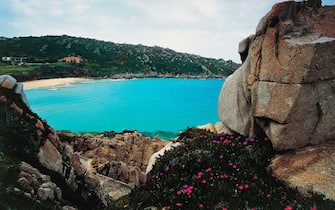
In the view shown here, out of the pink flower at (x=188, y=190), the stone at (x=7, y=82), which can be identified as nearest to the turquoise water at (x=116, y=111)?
the stone at (x=7, y=82)

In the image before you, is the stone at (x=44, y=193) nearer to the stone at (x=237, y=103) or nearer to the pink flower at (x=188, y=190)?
the pink flower at (x=188, y=190)

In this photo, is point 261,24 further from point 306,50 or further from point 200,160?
point 200,160

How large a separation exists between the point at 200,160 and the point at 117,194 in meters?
8.05

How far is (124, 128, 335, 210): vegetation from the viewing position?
8.01 metres

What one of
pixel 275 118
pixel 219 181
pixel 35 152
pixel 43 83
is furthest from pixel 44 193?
pixel 43 83

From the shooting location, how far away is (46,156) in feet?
30.8

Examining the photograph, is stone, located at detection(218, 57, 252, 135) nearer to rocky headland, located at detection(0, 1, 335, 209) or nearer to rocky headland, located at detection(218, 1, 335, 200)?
rocky headland, located at detection(0, 1, 335, 209)

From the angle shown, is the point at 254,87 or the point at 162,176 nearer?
the point at 162,176

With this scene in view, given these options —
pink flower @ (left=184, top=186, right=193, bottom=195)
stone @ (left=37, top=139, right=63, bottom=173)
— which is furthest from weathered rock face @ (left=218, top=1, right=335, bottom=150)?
stone @ (left=37, top=139, right=63, bottom=173)

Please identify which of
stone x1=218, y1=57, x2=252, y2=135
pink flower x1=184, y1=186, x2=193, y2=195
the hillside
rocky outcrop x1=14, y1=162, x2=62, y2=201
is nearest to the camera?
rocky outcrop x1=14, y1=162, x2=62, y2=201

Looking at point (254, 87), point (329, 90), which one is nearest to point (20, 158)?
point (254, 87)

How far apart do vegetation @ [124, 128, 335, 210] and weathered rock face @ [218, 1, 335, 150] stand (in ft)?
3.43

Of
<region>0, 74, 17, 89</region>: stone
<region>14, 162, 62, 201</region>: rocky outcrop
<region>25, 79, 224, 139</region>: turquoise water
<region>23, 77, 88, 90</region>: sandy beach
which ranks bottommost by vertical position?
<region>25, 79, 224, 139</region>: turquoise water

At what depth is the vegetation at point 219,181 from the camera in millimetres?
8008
